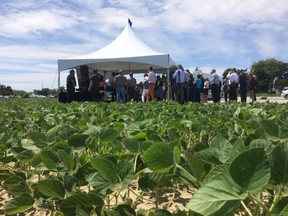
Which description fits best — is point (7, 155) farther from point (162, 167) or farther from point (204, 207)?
point (204, 207)

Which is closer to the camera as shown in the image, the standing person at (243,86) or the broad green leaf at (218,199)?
the broad green leaf at (218,199)

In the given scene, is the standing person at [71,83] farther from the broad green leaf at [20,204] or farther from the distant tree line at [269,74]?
the distant tree line at [269,74]

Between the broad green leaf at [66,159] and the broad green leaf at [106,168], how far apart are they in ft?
0.64

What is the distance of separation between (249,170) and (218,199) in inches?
2.2

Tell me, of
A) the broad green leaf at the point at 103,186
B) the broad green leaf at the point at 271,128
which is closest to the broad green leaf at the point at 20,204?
the broad green leaf at the point at 103,186

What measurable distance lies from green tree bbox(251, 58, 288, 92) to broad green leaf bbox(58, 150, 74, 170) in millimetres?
88071

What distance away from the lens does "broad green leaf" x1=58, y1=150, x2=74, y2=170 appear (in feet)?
2.77

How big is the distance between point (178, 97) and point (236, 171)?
1347 cm

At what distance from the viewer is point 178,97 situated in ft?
45.4

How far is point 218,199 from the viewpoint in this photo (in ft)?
1.42

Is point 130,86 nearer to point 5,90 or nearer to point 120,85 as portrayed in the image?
point 120,85

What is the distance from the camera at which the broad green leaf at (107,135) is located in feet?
4.11

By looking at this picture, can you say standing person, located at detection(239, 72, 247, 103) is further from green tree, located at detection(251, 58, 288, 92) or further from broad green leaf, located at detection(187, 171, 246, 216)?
green tree, located at detection(251, 58, 288, 92)

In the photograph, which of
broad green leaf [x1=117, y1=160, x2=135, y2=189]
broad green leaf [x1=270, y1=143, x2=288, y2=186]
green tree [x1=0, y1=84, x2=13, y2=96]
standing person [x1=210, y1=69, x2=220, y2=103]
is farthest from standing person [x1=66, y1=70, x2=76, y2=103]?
green tree [x1=0, y1=84, x2=13, y2=96]
